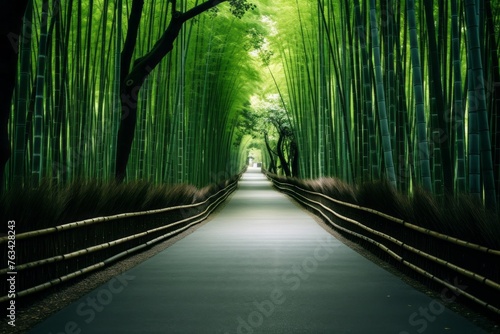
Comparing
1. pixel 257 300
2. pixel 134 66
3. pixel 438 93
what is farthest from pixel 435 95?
pixel 134 66

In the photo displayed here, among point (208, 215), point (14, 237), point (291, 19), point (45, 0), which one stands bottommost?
point (208, 215)

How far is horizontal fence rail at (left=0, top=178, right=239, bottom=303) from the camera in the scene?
12.3 feet

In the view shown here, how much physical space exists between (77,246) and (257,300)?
68.8 inches

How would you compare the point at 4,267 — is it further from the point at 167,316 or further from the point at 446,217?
the point at 446,217

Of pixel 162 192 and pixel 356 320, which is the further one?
pixel 162 192

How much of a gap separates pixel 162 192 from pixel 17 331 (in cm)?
531

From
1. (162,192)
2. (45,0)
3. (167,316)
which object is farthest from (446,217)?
(162,192)

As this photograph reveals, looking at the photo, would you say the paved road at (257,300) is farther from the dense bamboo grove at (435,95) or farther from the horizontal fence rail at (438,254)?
the dense bamboo grove at (435,95)

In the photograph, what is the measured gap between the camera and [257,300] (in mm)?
3977

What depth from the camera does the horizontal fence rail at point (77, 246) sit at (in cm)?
376

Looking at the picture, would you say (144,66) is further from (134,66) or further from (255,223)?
(255,223)

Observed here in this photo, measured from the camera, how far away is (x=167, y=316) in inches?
138

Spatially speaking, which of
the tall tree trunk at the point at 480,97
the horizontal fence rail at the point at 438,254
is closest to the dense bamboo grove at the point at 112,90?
the horizontal fence rail at the point at 438,254

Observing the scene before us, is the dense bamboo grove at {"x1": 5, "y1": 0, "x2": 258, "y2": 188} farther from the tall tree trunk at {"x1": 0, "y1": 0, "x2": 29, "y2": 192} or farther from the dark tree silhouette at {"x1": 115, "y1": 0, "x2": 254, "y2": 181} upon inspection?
the tall tree trunk at {"x1": 0, "y1": 0, "x2": 29, "y2": 192}
